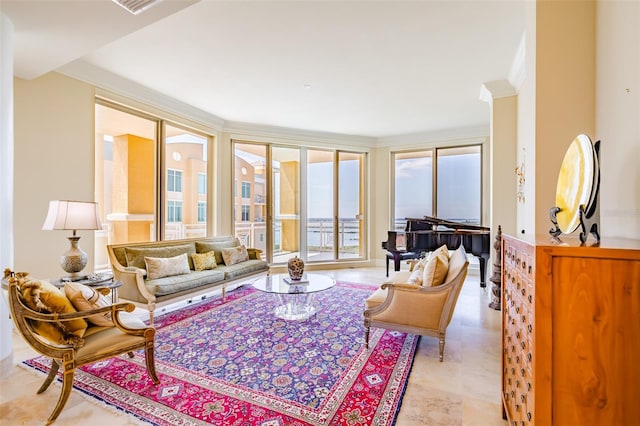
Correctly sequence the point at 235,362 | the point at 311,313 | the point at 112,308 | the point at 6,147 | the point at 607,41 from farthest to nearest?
the point at 311,313 → the point at 235,362 → the point at 6,147 → the point at 112,308 → the point at 607,41

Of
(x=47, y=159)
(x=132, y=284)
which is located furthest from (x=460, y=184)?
(x=47, y=159)

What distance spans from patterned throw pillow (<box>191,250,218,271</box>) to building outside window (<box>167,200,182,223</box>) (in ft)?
3.25

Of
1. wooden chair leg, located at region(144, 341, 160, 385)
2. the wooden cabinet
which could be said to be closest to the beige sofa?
wooden chair leg, located at region(144, 341, 160, 385)

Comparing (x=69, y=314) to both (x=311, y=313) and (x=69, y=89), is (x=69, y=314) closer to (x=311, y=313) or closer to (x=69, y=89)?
(x=311, y=313)

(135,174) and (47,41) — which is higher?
(47,41)

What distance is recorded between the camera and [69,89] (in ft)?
12.0

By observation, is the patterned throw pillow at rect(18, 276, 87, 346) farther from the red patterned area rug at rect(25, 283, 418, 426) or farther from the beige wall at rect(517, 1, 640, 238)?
the beige wall at rect(517, 1, 640, 238)

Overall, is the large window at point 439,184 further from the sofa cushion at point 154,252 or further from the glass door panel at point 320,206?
the sofa cushion at point 154,252

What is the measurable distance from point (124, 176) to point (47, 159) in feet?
3.93

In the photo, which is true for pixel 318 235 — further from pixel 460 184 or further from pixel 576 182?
pixel 576 182

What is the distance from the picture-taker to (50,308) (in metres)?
1.97

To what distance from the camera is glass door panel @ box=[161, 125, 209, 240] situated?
5078 mm

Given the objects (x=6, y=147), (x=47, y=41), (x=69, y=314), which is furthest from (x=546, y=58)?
(x=6, y=147)

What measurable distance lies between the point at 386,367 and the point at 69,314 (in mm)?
2326
